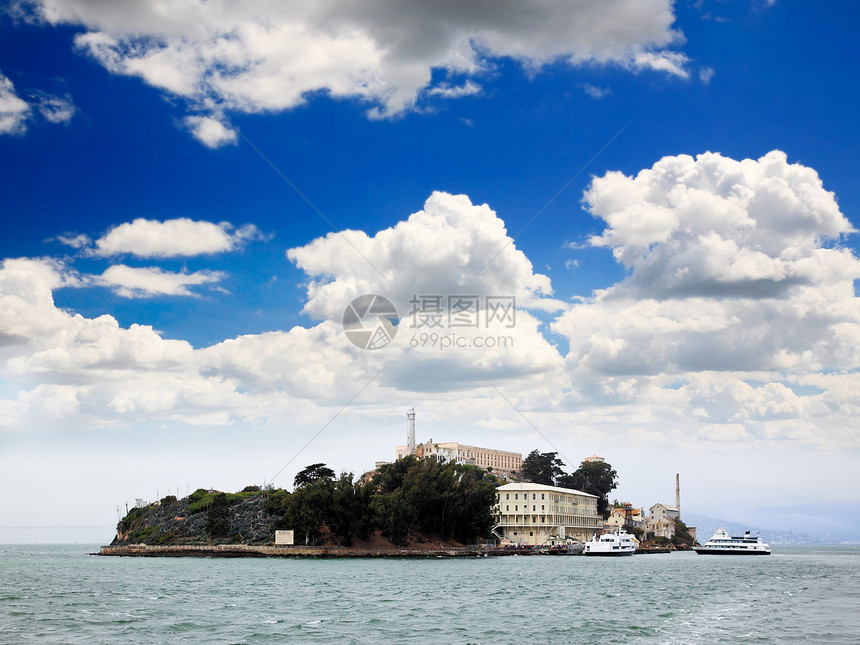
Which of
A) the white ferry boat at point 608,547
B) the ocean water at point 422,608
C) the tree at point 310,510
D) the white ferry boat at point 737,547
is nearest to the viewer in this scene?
the ocean water at point 422,608

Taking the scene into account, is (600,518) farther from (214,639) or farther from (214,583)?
(214,639)

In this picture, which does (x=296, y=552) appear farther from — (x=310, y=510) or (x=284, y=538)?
(x=310, y=510)

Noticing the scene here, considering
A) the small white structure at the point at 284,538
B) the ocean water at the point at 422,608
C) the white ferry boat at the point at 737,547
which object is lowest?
the white ferry boat at the point at 737,547

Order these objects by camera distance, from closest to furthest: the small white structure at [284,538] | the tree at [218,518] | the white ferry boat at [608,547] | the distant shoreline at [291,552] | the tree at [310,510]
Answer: the distant shoreline at [291,552] → the tree at [310,510] → the small white structure at [284,538] → the tree at [218,518] → the white ferry boat at [608,547]

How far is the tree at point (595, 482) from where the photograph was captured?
606 ft

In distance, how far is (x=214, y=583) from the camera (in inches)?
2382

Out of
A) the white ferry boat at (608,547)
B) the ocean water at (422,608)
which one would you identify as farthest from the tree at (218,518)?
the white ferry boat at (608,547)

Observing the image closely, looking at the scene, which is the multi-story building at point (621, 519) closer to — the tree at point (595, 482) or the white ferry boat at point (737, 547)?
the tree at point (595, 482)

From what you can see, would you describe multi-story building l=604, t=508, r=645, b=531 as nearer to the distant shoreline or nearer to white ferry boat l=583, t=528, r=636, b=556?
white ferry boat l=583, t=528, r=636, b=556

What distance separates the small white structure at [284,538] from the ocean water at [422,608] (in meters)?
33.2

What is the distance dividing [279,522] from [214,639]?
79795mm

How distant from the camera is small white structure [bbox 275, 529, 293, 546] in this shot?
346 feet

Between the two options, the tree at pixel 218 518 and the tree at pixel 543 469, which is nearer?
the tree at pixel 218 518

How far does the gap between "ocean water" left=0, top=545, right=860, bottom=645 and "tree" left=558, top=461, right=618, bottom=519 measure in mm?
112276
